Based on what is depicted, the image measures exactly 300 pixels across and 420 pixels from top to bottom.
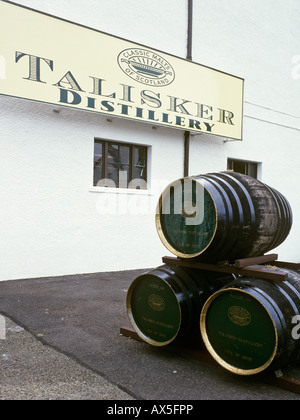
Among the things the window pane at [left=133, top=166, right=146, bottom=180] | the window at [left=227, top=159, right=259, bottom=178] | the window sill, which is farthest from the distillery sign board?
the window sill

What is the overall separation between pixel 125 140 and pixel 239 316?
19.1 ft

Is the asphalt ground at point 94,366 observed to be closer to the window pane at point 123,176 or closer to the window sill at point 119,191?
the window sill at point 119,191

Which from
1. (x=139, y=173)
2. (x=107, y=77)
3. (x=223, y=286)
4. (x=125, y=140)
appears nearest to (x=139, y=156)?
(x=139, y=173)

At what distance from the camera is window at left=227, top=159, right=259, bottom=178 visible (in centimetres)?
1042

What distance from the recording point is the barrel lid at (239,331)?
2.83 metres

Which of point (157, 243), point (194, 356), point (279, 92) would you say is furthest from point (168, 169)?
point (194, 356)

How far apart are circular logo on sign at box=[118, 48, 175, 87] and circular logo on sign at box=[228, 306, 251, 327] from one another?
601cm

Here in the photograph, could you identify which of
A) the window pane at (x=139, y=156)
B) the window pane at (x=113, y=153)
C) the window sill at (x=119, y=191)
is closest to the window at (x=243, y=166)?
the window pane at (x=139, y=156)

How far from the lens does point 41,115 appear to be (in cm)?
709

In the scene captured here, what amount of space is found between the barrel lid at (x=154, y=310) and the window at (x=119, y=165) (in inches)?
178

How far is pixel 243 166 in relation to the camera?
1077 centimetres

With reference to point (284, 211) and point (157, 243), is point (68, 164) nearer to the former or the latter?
point (157, 243)

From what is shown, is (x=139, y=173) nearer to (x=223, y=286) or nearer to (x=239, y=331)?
(x=223, y=286)

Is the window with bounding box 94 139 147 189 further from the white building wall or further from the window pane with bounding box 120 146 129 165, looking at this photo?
the white building wall
